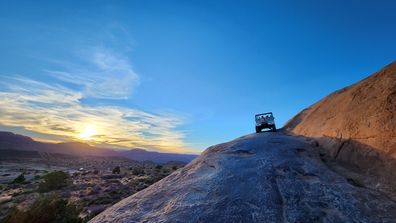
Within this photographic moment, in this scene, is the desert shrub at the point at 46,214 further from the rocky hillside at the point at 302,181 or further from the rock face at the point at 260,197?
the rock face at the point at 260,197

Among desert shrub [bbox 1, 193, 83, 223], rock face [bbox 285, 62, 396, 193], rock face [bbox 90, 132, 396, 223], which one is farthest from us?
desert shrub [bbox 1, 193, 83, 223]

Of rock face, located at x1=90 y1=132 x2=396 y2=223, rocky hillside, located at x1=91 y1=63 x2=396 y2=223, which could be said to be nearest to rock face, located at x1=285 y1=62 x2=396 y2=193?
rocky hillside, located at x1=91 y1=63 x2=396 y2=223

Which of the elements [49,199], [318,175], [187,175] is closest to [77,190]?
[49,199]

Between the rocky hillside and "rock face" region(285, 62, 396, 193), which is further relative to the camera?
"rock face" region(285, 62, 396, 193)

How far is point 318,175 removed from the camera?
26.4 ft

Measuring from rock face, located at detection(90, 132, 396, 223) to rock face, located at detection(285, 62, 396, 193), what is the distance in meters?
0.88

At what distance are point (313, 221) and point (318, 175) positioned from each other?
8.03 ft

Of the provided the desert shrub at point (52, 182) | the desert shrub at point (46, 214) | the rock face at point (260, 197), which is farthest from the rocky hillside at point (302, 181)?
the desert shrub at point (52, 182)

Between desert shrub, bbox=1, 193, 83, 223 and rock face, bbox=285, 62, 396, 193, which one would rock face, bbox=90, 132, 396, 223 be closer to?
rock face, bbox=285, 62, 396, 193

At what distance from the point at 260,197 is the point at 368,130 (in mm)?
5069

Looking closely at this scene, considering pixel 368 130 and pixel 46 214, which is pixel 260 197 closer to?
pixel 368 130

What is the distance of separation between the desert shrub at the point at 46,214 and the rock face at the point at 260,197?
22.8 feet

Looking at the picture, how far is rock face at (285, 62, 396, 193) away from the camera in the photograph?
780cm

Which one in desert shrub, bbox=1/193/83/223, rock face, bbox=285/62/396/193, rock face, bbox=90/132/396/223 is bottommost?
desert shrub, bbox=1/193/83/223
